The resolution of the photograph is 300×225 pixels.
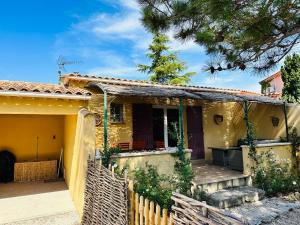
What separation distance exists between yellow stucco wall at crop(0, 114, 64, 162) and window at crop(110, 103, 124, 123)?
3.45 m

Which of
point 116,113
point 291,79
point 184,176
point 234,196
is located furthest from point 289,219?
point 291,79

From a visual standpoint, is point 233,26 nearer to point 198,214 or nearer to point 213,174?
point 198,214

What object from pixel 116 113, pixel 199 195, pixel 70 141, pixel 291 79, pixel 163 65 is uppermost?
pixel 163 65

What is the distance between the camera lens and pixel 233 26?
572 cm

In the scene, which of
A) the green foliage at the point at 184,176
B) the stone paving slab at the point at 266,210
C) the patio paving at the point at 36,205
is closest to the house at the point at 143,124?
the green foliage at the point at 184,176

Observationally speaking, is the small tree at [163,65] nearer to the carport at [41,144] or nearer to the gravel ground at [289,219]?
the carport at [41,144]

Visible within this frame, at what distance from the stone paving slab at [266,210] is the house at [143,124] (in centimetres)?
168

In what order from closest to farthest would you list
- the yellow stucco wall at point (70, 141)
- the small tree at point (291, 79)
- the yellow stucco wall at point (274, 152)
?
the yellow stucco wall at point (70, 141) → the yellow stucco wall at point (274, 152) → the small tree at point (291, 79)

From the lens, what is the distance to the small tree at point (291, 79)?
64.3 feet

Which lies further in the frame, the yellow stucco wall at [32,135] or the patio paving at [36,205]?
the yellow stucco wall at [32,135]

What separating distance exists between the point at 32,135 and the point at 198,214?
11.1m

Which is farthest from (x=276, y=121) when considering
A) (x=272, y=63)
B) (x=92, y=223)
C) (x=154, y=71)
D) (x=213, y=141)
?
(x=154, y=71)

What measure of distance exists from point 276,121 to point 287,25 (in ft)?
33.4

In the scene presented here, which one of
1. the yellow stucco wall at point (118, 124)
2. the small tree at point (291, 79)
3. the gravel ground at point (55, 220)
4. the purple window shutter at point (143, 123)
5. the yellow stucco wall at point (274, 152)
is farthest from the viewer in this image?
the small tree at point (291, 79)
